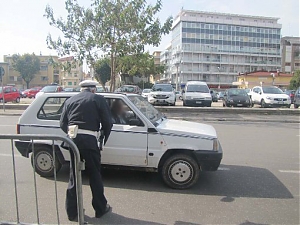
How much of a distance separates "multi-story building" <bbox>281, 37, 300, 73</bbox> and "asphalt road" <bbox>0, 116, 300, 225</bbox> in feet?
303

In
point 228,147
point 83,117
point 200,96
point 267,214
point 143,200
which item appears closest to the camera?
point 83,117

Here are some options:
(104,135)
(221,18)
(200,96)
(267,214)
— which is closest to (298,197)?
(267,214)

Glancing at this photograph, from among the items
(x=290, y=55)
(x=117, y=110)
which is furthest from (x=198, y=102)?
(x=290, y=55)

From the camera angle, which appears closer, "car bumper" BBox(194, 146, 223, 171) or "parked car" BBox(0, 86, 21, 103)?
"car bumper" BBox(194, 146, 223, 171)

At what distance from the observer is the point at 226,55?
85062 mm

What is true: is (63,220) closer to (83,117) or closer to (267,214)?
(83,117)

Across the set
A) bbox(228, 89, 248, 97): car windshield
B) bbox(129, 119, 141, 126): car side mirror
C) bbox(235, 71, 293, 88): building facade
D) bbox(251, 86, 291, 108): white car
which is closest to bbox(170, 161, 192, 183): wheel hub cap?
bbox(129, 119, 141, 126): car side mirror

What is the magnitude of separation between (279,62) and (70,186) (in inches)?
3776

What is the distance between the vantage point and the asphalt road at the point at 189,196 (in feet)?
11.7

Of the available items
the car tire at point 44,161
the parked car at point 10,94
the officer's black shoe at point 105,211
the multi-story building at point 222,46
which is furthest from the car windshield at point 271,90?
the multi-story building at point 222,46

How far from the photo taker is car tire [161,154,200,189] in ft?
14.8

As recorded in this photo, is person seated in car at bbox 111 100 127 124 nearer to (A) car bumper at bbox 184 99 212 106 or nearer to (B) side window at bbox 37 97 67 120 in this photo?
(B) side window at bbox 37 97 67 120

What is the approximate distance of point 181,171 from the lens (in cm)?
452

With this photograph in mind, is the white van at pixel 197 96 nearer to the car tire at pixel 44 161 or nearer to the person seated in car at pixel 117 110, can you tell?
the person seated in car at pixel 117 110
